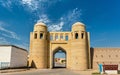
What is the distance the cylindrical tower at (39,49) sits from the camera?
42.0m

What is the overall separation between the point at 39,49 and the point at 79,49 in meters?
9.25

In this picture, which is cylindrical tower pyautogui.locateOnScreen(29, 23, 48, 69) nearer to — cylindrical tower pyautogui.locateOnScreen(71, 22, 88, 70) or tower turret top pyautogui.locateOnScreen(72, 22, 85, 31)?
cylindrical tower pyautogui.locateOnScreen(71, 22, 88, 70)

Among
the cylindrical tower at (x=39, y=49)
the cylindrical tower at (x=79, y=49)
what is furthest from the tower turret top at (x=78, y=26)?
the cylindrical tower at (x=39, y=49)

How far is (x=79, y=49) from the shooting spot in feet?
133

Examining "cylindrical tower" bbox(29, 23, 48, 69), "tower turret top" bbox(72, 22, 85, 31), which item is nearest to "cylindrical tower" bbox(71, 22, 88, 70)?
"tower turret top" bbox(72, 22, 85, 31)

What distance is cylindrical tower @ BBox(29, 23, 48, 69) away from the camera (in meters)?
42.0

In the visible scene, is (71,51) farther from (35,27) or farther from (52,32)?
(35,27)

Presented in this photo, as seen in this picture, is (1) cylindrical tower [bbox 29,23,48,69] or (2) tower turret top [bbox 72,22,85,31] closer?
(2) tower turret top [bbox 72,22,85,31]

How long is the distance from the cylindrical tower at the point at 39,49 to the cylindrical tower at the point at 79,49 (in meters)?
6.56

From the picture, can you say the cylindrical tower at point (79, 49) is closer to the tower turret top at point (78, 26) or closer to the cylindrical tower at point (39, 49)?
the tower turret top at point (78, 26)

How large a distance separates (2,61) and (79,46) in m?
17.0

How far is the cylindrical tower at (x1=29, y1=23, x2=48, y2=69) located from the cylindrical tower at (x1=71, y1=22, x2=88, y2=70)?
6.56 m

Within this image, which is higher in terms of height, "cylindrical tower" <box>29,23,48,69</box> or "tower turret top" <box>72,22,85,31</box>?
"tower turret top" <box>72,22,85,31</box>

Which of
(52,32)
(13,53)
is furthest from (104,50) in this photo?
(13,53)
